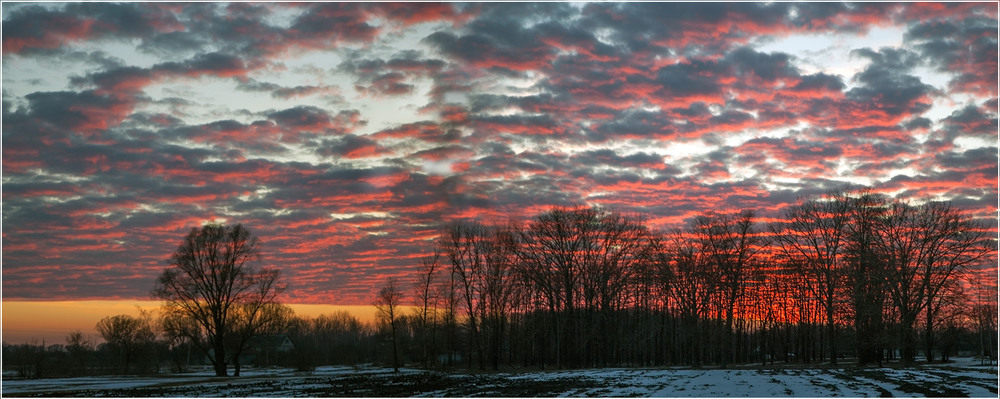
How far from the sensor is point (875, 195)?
217ft

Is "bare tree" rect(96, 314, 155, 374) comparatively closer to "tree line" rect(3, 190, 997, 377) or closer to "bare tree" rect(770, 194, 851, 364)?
"tree line" rect(3, 190, 997, 377)

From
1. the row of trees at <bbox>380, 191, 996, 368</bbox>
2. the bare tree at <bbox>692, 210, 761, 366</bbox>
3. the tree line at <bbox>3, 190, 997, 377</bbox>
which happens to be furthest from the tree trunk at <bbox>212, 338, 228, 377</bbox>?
the bare tree at <bbox>692, 210, 761, 366</bbox>

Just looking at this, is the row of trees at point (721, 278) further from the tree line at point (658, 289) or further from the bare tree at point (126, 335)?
the bare tree at point (126, 335)

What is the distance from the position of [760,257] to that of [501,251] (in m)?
28.2

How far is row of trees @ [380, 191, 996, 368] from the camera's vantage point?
6219cm

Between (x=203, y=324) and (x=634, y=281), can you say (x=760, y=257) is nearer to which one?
(x=634, y=281)

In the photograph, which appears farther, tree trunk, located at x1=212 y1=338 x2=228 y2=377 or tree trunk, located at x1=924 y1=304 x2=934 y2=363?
tree trunk, located at x1=924 y1=304 x2=934 y2=363

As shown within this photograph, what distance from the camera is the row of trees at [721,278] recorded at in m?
62.2

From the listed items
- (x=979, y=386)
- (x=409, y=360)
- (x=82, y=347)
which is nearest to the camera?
(x=979, y=386)

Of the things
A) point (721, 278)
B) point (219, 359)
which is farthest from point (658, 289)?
point (219, 359)

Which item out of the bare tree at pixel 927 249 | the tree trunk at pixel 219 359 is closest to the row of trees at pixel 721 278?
the bare tree at pixel 927 249

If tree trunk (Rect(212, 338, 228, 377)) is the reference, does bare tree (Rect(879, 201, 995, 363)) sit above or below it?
above

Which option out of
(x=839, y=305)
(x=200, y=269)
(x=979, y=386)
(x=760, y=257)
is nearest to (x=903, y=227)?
(x=839, y=305)

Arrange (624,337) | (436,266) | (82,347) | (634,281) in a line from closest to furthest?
(634,281), (436,266), (624,337), (82,347)
